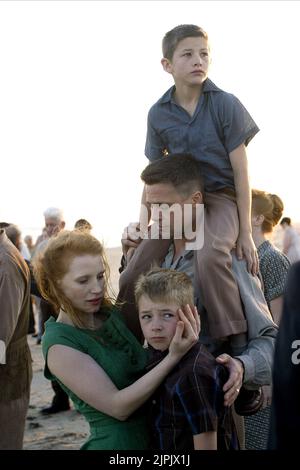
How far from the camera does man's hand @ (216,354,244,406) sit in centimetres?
251

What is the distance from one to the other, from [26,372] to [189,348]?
186 centimetres

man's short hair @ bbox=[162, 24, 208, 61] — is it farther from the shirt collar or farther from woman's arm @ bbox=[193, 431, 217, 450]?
woman's arm @ bbox=[193, 431, 217, 450]

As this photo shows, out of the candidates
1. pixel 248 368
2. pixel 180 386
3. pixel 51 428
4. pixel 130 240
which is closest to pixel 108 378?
pixel 180 386

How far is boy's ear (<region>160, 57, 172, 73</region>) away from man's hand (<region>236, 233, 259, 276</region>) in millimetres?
890

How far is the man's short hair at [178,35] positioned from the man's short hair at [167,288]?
1.20 metres

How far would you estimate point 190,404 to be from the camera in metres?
2.44

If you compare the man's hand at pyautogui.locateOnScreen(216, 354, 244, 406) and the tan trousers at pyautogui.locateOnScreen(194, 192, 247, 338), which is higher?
the tan trousers at pyautogui.locateOnScreen(194, 192, 247, 338)

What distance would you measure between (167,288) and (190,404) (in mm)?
427

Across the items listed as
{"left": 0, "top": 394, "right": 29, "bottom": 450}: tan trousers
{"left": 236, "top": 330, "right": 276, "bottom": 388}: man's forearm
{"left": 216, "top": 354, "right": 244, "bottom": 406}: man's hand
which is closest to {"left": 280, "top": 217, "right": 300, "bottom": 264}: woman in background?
{"left": 0, "top": 394, "right": 29, "bottom": 450}: tan trousers

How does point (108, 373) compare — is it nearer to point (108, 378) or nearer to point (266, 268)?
point (108, 378)

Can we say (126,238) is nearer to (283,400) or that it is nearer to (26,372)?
(26,372)

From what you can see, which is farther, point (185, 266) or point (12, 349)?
point (12, 349)

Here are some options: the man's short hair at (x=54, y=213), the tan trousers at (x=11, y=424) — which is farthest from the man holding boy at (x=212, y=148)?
the man's short hair at (x=54, y=213)

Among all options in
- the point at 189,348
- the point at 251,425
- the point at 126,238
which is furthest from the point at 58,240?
the point at 251,425
